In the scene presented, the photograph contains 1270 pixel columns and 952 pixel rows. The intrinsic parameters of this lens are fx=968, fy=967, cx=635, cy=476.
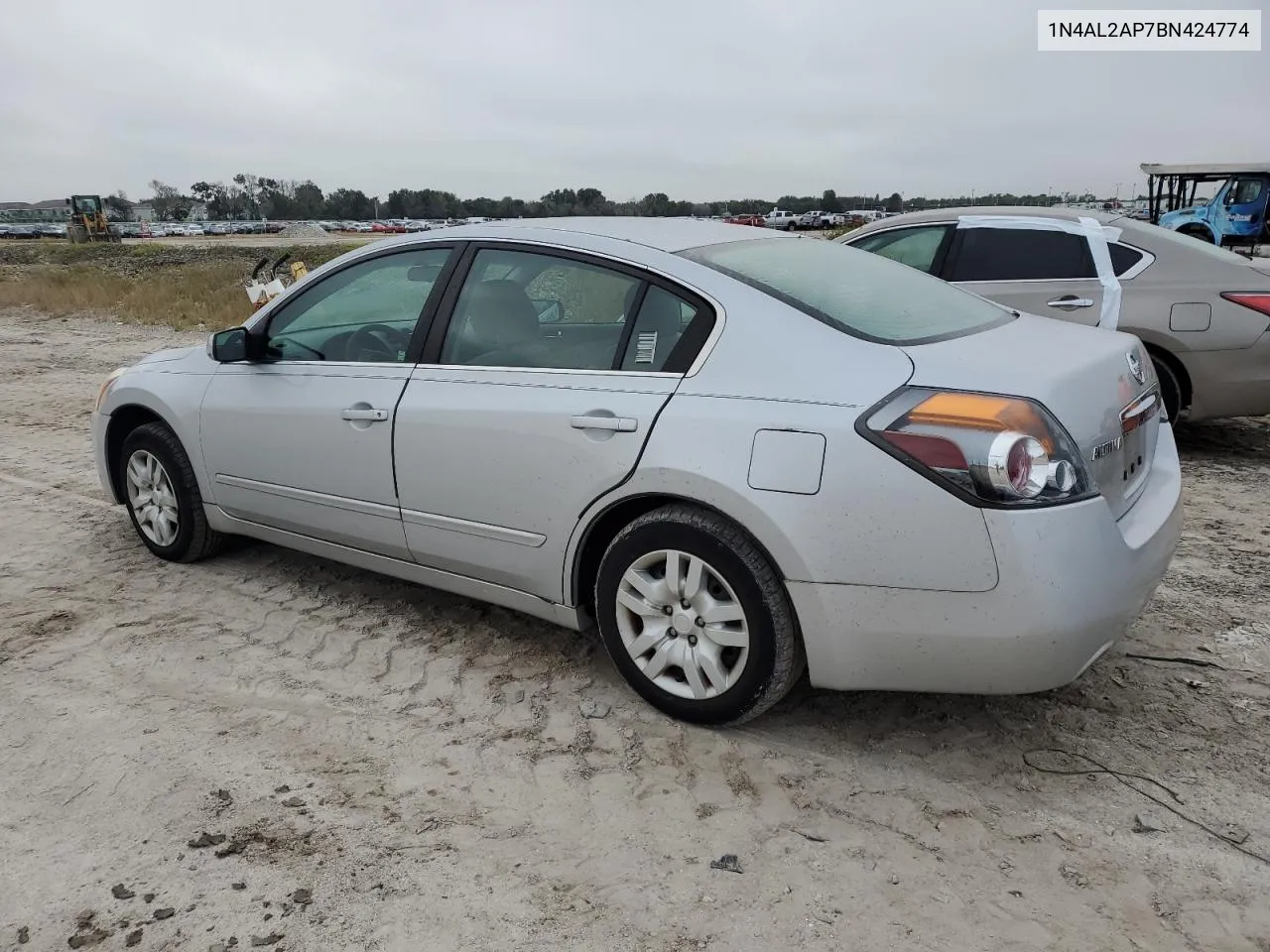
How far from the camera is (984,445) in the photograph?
2.44 meters

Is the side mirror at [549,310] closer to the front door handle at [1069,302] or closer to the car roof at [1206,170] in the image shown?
the front door handle at [1069,302]

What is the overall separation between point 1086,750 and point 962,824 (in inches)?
23.1

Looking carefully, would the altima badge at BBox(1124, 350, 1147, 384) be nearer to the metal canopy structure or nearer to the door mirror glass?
the door mirror glass

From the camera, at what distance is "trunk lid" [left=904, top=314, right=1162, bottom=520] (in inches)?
102

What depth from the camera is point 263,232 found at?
75.2m

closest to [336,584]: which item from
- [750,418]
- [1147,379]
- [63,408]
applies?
[750,418]

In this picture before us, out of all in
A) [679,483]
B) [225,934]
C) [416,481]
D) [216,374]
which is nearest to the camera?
[225,934]

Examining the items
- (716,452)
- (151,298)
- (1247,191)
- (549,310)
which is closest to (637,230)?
(549,310)

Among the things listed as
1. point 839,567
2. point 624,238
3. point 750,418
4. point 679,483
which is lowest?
point 839,567

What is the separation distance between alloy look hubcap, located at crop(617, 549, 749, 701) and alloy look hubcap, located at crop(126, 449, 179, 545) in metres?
2.64

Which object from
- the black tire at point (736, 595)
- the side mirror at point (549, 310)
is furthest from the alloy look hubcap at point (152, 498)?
the black tire at point (736, 595)

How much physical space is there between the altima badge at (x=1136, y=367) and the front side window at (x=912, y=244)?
3.62m

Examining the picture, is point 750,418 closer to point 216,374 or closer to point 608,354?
point 608,354

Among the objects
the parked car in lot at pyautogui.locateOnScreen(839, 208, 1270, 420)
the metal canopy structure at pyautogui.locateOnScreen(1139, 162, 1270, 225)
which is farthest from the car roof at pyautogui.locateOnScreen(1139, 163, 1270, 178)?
the parked car in lot at pyautogui.locateOnScreen(839, 208, 1270, 420)
